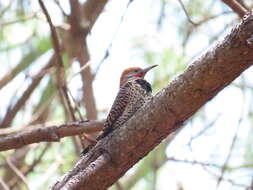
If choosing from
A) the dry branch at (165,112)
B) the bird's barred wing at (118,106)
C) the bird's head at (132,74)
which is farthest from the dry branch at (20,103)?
the dry branch at (165,112)

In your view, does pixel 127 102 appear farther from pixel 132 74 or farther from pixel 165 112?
pixel 165 112

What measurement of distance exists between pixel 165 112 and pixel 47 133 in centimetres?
115

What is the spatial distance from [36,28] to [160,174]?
224 centimetres

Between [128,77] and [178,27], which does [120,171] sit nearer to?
[128,77]

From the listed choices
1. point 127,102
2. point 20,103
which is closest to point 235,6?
point 127,102

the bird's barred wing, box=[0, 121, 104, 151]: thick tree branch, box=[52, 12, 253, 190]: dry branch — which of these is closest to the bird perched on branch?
the bird's barred wing

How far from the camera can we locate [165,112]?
7.29ft

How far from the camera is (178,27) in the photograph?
6152mm

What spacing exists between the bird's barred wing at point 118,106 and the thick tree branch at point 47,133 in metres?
0.09

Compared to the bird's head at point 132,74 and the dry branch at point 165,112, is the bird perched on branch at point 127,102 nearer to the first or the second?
the bird's head at point 132,74

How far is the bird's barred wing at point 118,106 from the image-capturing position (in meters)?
3.18

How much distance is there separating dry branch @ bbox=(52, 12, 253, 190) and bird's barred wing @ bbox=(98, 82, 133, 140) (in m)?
0.59

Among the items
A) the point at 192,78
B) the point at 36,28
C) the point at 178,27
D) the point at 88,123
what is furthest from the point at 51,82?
the point at 192,78

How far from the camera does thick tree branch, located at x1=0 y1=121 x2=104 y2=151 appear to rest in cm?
310
